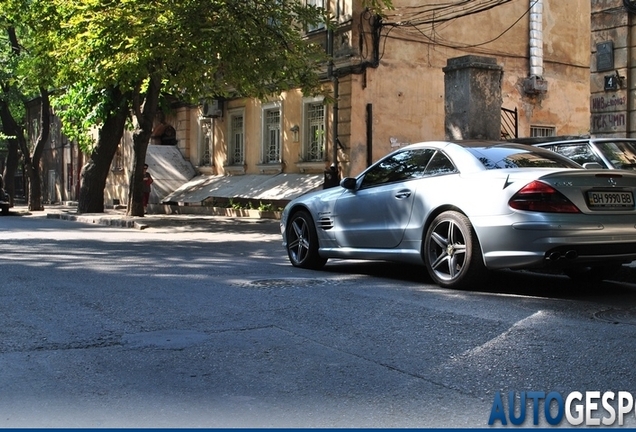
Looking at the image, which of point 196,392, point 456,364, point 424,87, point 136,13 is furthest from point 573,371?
point 424,87

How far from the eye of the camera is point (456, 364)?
4523mm

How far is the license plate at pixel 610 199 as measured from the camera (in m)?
6.84

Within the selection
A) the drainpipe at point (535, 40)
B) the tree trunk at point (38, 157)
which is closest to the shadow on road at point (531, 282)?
the drainpipe at point (535, 40)

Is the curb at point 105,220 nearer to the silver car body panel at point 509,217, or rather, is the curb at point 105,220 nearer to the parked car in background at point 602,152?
the parked car in background at point 602,152

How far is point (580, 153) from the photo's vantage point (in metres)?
10.1

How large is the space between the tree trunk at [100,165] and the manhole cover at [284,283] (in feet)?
56.4

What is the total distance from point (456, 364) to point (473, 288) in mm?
2888

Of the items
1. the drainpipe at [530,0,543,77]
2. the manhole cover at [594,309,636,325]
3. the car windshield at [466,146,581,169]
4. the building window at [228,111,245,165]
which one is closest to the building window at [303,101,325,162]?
the building window at [228,111,245,165]

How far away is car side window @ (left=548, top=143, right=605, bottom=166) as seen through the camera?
32.4 ft

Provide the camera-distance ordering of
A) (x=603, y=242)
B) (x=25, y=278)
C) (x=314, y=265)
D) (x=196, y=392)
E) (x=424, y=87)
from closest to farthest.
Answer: (x=196, y=392) → (x=603, y=242) → (x=25, y=278) → (x=314, y=265) → (x=424, y=87)

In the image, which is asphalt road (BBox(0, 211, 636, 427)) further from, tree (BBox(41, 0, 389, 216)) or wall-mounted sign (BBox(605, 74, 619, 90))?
wall-mounted sign (BBox(605, 74, 619, 90))

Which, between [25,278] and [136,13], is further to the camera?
[136,13]

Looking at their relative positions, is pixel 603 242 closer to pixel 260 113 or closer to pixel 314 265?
pixel 314 265

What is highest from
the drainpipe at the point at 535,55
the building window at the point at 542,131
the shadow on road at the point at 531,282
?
the drainpipe at the point at 535,55
